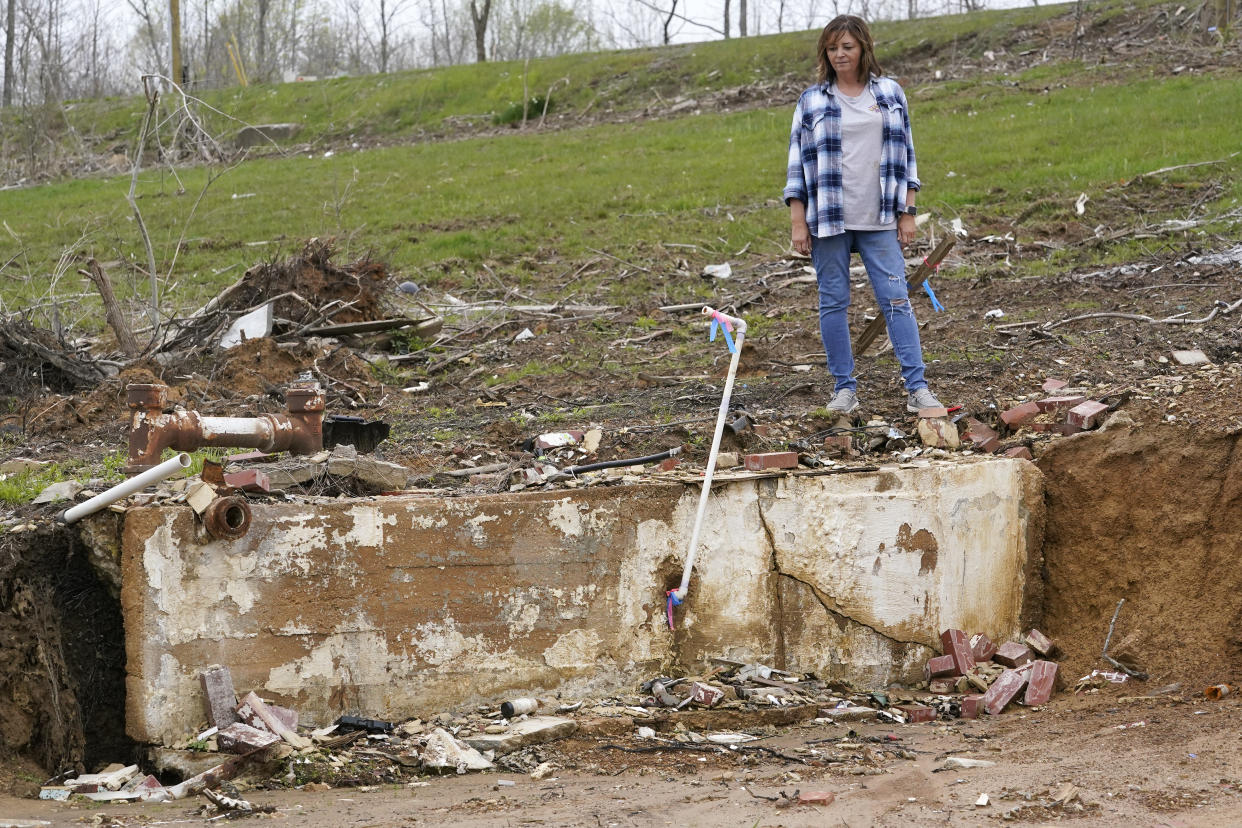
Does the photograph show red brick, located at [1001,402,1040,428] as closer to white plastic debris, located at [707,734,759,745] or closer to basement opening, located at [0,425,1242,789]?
basement opening, located at [0,425,1242,789]

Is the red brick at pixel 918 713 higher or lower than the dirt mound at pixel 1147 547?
lower

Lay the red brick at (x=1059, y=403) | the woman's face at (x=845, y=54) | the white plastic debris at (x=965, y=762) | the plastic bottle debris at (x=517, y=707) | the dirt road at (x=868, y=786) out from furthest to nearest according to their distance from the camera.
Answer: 1. the red brick at (x=1059, y=403)
2. the woman's face at (x=845, y=54)
3. the plastic bottle debris at (x=517, y=707)
4. the white plastic debris at (x=965, y=762)
5. the dirt road at (x=868, y=786)

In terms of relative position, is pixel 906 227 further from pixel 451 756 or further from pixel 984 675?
pixel 451 756

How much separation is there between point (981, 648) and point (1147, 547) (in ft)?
2.74

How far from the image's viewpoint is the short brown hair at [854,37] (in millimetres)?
5066

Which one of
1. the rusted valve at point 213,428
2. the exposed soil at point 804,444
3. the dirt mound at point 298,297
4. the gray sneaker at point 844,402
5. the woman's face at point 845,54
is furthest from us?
the dirt mound at point 298,297

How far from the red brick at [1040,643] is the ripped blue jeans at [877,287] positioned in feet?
3.93

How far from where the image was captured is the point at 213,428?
4738mm

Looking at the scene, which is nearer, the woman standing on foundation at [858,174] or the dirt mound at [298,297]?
the woman standing on foundation at [858,174]

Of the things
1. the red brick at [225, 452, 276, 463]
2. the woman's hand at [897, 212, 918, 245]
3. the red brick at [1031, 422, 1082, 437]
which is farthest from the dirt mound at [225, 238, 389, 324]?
Answer: the red brick at [1031, 422, 1082, 437]

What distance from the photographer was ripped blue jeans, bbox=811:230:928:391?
525 cm

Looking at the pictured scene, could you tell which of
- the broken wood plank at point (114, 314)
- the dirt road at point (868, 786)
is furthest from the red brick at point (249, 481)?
the broken wood plank at point (114, 314)

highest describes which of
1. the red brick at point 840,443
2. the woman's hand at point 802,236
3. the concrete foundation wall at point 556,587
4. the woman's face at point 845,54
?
the woman's face at point 845,54

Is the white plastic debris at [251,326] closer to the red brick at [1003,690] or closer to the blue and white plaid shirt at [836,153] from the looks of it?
the blue and white plaid shirt at [836,153]
